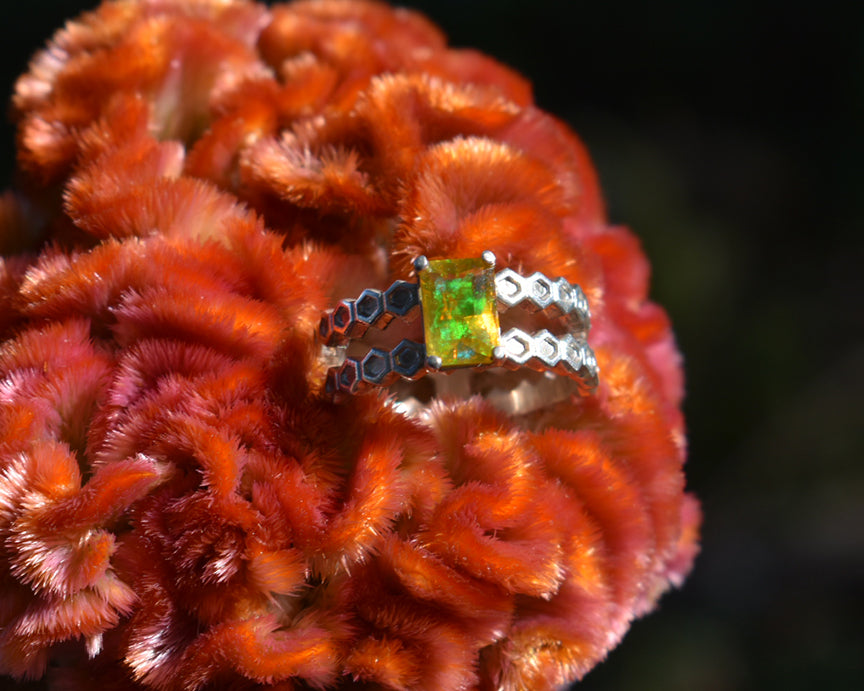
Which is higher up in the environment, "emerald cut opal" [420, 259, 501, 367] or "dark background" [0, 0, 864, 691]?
"emerald cut opal" [420, 259, 501, 367]

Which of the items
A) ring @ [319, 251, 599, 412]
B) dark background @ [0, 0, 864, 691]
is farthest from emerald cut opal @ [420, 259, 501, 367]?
dark background @ [0, 0, 864, 691]

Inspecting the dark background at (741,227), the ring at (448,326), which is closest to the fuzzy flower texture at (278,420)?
the ring at (448,326)

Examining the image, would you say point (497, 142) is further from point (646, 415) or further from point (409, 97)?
point (646, 415)

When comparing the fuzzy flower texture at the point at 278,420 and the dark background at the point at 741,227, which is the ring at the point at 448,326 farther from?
the dark background at the point at 741,227

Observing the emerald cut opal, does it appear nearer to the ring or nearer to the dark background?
the ring

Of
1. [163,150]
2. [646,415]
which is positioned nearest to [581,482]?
[646,415]

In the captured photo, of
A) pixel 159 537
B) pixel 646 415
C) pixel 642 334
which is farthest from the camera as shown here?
pixel 642 334
